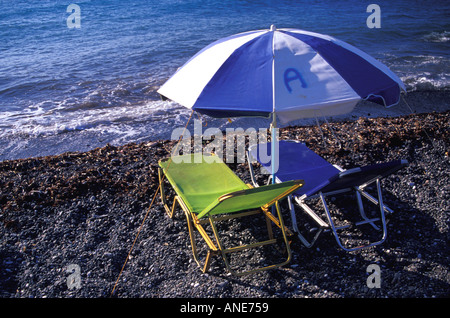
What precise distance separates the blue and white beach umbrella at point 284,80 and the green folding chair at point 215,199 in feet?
2.59

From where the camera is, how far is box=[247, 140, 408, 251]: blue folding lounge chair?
13.0ft

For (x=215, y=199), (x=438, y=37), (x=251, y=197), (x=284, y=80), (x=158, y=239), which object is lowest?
(x=158, y=239)

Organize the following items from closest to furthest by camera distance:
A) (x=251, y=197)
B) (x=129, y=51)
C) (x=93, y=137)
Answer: (x=251, y=197) → (x=93, y=137) → (x=129, y=51)

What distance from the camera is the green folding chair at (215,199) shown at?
3779mm

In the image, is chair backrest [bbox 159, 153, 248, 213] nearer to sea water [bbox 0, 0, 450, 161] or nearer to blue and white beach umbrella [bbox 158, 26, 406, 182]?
blue and white beach umbrella [bbox 158, 26, 406, 182]

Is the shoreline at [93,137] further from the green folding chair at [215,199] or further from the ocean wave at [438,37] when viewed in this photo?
the ocean wave at [438,37]

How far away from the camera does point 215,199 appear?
14.5ft

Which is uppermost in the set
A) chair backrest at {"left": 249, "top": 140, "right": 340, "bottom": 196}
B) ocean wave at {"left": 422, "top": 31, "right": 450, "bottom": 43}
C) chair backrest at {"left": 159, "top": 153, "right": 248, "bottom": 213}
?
ocean wave at {"left": 422, "top": 31, "right": 450, "bottom": 43}

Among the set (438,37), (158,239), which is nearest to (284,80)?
(158,239)

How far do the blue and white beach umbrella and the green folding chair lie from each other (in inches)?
31.0

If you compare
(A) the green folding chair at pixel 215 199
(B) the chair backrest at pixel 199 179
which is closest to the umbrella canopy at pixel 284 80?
(A) the green folding chair at pixel 215 199

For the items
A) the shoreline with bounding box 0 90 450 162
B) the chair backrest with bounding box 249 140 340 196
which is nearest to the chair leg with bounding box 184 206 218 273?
the chair backrest with bounding box 249 140 340 196

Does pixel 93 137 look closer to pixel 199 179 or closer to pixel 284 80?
pixel 199 179

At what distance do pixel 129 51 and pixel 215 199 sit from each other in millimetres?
14416
